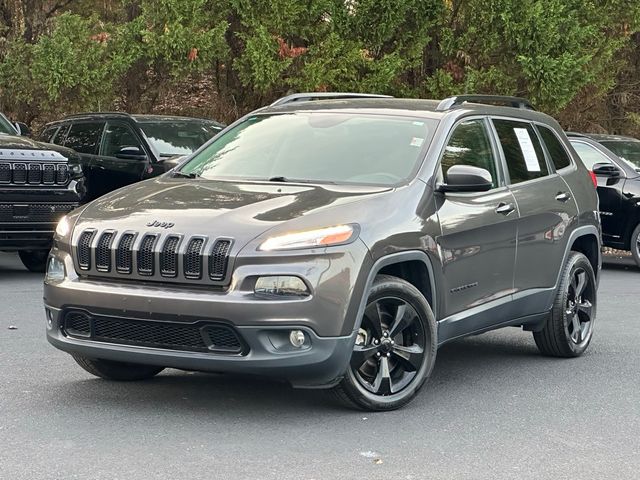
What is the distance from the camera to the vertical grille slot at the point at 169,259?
5.66 meters

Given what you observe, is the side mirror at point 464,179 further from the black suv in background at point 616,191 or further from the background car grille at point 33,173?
the black suv in background at point 616,191

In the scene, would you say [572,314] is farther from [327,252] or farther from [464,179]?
[327,252]

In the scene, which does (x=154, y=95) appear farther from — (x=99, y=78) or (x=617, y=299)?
(x=617, y=299)

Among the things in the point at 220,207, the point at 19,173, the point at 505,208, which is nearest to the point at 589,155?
the point at 19,173

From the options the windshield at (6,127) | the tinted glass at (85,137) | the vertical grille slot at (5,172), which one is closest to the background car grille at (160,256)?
the vertical grille slot at (5,172)

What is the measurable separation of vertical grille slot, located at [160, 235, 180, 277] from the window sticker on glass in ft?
9.85

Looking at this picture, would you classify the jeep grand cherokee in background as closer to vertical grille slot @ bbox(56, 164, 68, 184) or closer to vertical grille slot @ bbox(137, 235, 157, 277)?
vertical grille slot @ bbox(56, 164, 68, 184)

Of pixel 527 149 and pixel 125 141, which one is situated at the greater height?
pixel 527 149

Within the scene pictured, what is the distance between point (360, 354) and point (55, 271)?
1738mm

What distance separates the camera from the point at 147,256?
18.8ft

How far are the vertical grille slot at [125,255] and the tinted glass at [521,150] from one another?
2.79 m

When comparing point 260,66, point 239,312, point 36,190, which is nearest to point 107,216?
point 239,312

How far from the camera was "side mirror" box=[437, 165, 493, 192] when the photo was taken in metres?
6.48

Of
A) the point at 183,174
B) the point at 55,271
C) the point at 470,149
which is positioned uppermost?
the point at 470,149
